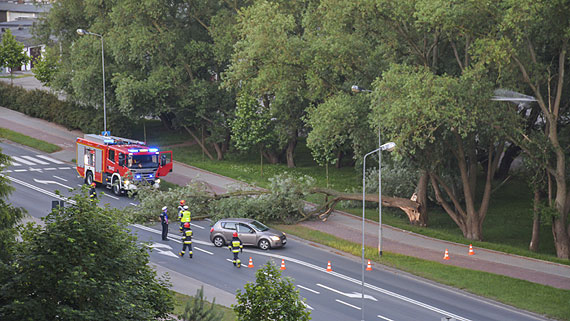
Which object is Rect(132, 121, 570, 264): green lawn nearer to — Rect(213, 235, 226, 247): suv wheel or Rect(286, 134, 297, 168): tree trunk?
Rect(286, 134, 297, 168): tree trunk

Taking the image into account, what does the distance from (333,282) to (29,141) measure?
31.5m

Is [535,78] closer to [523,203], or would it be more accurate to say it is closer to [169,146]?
[523,203]

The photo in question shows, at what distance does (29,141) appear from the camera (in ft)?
177

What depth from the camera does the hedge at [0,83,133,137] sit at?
55.8 metres

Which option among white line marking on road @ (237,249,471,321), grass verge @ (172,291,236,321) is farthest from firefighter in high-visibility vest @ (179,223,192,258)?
grass verge @ (172,291,236,321)

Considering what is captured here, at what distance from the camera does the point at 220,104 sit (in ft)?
172

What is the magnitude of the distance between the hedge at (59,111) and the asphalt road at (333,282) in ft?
57.0

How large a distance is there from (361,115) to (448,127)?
562 centimetres

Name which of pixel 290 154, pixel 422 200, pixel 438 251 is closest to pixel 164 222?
pixel 438 251

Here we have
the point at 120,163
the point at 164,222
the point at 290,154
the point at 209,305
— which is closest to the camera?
the point at 209,305

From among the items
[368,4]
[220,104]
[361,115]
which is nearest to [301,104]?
[220,104]

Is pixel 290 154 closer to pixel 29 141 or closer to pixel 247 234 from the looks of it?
pixel 247 234

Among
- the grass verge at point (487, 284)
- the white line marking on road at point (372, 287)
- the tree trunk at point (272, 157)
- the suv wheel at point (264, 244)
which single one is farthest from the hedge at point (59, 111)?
the grass verge at point (487, 284)

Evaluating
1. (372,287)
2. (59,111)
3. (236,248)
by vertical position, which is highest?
(59,111)
